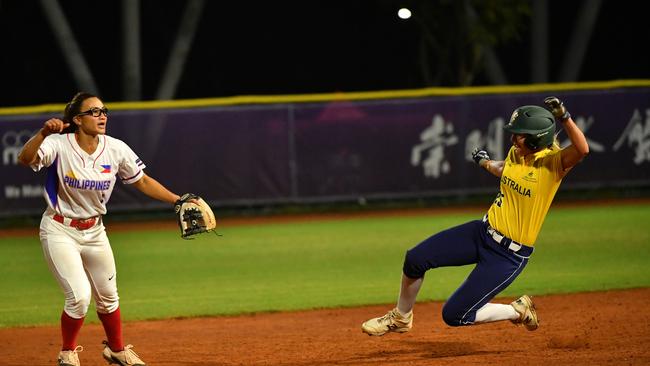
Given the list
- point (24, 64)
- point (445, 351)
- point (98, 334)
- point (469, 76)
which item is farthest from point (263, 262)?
point (24, 64)

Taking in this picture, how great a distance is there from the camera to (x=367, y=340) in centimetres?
843

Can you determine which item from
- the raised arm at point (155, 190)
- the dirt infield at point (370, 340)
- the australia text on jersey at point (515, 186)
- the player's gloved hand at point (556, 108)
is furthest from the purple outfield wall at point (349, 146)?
the player's gloved hand at point (556, 108)

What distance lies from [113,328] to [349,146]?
10.1 meters

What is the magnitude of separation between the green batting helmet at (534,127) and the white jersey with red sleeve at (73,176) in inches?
104

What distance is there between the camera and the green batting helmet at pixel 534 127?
7008 millimetres

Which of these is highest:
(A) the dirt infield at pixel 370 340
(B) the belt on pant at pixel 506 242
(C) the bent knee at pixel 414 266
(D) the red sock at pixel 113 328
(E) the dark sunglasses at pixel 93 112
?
(E) the dark sunglasses at pixel 93 112

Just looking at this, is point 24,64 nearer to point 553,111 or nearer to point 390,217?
point 390,217

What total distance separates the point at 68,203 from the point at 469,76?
16558 millimetres

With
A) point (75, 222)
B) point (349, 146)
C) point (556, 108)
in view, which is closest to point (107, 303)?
point (75, 222)

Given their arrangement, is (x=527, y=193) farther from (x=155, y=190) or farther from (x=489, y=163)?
(x=155, y=190)

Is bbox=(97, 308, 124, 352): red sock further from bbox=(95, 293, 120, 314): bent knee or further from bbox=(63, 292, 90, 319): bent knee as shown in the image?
bbox=(63, 292, 90, 319): bent knee

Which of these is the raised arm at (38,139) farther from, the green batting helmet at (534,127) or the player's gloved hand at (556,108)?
the player's gloved hand at (556,108)

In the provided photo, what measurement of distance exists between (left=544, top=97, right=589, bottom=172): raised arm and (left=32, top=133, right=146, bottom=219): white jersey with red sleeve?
2.85m

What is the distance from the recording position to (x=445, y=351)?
786 centimetres
